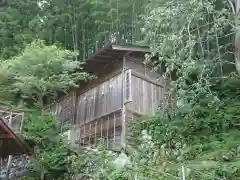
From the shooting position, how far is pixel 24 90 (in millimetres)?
14180

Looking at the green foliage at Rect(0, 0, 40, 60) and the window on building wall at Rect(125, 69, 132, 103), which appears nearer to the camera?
the window on building wall at Rect(125, 69, 132, 103)

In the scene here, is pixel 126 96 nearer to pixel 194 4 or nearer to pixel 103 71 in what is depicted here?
pixel 103 71

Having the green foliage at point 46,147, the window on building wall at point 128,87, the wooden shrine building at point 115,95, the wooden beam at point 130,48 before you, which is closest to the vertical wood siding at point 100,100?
the wooden shrine building at point 115,95

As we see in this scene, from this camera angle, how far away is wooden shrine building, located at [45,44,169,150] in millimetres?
13352

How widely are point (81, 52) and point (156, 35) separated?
11.4m

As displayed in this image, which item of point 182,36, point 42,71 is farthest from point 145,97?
point 42,71

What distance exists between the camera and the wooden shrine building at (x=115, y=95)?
13.4 m

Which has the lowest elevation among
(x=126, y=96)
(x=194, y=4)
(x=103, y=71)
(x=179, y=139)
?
(x=179, y=139)

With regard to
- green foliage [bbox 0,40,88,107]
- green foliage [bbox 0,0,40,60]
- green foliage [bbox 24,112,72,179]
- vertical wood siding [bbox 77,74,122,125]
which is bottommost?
green foliage [bbox 24,112,72,179]

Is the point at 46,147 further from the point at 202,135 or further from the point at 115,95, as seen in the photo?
the point at 202,135

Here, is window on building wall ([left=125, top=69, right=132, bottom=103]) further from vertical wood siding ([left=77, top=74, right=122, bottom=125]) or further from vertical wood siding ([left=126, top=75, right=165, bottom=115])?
vertical wood siding ([left=77, top=74, right=122, bottom=125])

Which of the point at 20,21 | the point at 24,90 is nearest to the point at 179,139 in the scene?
the point at 24,90

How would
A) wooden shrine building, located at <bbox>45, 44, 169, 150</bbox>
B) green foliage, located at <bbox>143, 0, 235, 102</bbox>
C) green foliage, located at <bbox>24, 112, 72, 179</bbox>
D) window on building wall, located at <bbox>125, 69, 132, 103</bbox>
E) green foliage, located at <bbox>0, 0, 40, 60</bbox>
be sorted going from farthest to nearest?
1. green foliage, located at <bbox>0, 0, 40, 60</bbox>
2. wooden shrine building, located at <bbox>45, 44, 169, 150</bbox>
3. window on building wall, located at <bbox>125, 69, 132, 103</bbox>
4. green foliage, located at <bbox>24, 112, 72, 179</bbox>
5. green foliage, located at <bbox>143, 0, 235, 102</bbox>

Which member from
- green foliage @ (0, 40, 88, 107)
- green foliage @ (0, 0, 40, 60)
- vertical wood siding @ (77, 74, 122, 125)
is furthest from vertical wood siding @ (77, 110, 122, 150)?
green foliage @ (0, 0, 40, 60)
